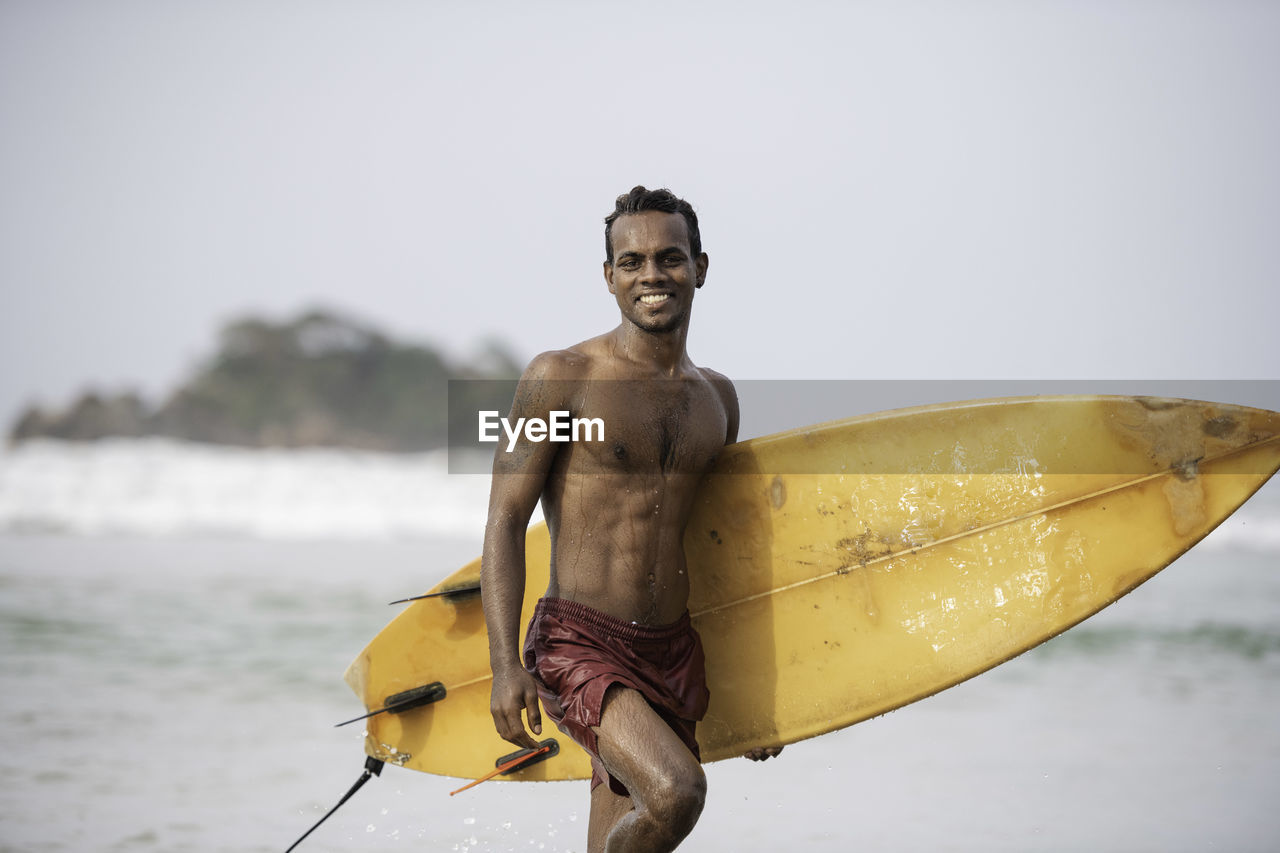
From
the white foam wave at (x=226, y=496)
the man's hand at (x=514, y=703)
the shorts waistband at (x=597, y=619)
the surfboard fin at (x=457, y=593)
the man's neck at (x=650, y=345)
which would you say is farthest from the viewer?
the white foam wave at (x=226, y=496)

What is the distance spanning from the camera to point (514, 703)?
2.45 m

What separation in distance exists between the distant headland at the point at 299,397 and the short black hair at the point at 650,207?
978 inches

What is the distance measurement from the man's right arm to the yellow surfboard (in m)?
0.66

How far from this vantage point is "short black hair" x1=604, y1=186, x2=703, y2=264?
2.70 metres

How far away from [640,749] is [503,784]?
209 cm

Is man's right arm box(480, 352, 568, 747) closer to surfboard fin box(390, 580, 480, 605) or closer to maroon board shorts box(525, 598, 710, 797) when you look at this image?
maroon board shorts box(525, 598, 710, 797)

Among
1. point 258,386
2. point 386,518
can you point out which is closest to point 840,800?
point 386,518

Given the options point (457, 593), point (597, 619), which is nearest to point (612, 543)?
point (597, 619)

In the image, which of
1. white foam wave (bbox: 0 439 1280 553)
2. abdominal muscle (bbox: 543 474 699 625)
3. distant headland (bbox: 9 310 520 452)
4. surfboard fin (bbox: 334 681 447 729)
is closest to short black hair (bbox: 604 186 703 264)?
abdominal muscle (bbox: 543 474 699 625)

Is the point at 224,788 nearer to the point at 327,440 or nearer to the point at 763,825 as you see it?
the point at 763,825

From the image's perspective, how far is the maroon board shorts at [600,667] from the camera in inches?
98.0

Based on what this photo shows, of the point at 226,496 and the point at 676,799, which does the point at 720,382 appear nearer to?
Result: the point at 676,799

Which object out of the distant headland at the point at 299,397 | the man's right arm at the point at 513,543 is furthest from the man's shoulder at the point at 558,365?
the distant headland at the point at 299,397

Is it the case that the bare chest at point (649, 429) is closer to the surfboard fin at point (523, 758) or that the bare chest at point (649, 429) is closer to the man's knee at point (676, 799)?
the man's knee at point (676, 799)
